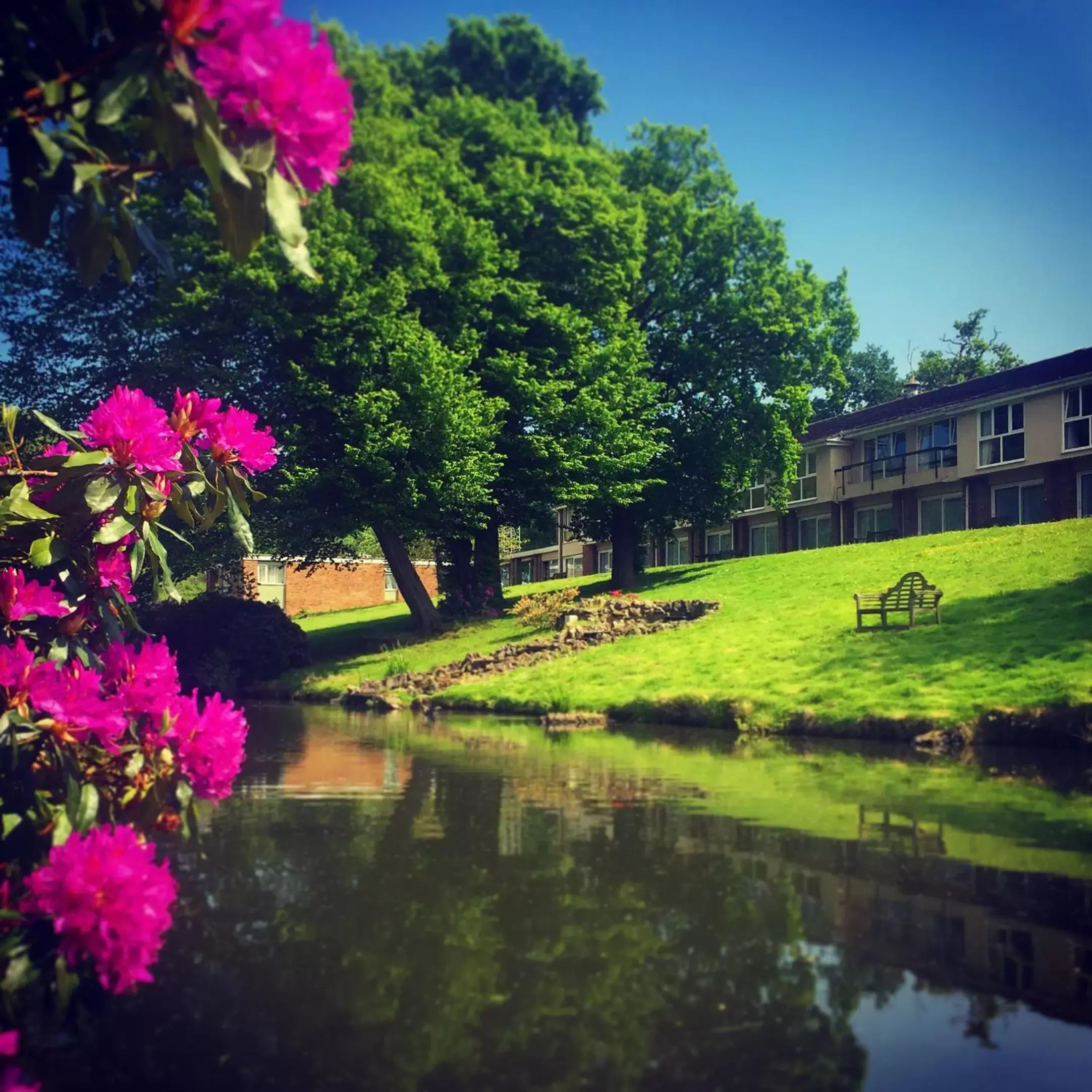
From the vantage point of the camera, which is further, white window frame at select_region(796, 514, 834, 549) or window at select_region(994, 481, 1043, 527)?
white window frame at select_region(796, 514, 834, 549)

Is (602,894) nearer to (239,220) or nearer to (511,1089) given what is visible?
(511,1089)

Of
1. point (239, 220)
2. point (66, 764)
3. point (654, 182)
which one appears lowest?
point (66, 764)

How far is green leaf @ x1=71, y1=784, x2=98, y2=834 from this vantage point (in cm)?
402

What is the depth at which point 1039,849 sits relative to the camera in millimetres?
7297

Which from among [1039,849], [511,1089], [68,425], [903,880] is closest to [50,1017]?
[511,1089]

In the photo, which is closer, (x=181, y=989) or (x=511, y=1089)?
(x=511, y=1089)

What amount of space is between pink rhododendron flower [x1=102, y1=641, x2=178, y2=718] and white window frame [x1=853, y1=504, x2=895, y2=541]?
48.2 metres

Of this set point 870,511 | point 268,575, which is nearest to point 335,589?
point 268,575

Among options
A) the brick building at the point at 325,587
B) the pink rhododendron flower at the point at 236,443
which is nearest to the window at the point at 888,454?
the brick building at the point at 325,587

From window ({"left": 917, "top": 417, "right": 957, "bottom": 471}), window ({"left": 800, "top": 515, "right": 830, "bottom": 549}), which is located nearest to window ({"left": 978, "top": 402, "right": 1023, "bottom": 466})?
window ({"left": 917, "top": 417, "right": 957, "bottom": 471})

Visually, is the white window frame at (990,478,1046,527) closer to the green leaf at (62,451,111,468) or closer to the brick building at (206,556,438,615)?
the brick building at (206,556,438,615)

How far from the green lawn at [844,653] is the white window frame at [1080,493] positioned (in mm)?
6245

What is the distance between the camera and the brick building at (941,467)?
135 feet

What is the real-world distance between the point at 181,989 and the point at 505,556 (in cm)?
8462
